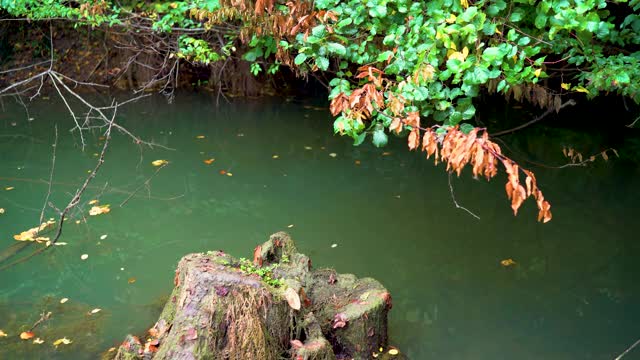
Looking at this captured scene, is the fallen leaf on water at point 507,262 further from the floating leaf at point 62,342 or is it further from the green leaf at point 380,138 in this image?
the floating leaf at point 62,342

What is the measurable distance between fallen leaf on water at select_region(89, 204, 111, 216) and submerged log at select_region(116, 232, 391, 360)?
1.93 m

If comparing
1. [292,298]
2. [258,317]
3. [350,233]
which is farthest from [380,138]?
[350,233]

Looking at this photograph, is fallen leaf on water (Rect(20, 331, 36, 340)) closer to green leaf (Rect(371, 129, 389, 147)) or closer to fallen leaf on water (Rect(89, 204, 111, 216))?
fallen leaf on water (Rect(89, 204, 111, 216))

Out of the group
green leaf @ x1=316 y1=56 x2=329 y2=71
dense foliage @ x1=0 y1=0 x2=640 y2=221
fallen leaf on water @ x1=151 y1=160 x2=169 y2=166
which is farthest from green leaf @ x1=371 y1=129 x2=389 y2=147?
fallen leaf on water @ x1=151 y1=160 x2=169 y2=166

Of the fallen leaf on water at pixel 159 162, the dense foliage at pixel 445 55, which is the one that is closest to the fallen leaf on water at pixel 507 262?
the dense foliage at pixel 445 55

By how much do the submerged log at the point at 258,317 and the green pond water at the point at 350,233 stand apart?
1.67 ft

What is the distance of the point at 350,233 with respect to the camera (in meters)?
4.89

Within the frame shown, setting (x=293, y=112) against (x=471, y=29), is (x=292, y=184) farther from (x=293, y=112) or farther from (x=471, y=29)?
(x=471, y=29)

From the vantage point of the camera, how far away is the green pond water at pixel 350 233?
3830mm

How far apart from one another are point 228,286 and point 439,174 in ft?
11.4

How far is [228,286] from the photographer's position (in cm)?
291

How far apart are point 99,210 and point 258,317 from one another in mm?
2691

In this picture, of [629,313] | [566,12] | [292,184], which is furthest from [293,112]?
[566,12]

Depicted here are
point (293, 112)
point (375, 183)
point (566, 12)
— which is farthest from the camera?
point (293, 112)
